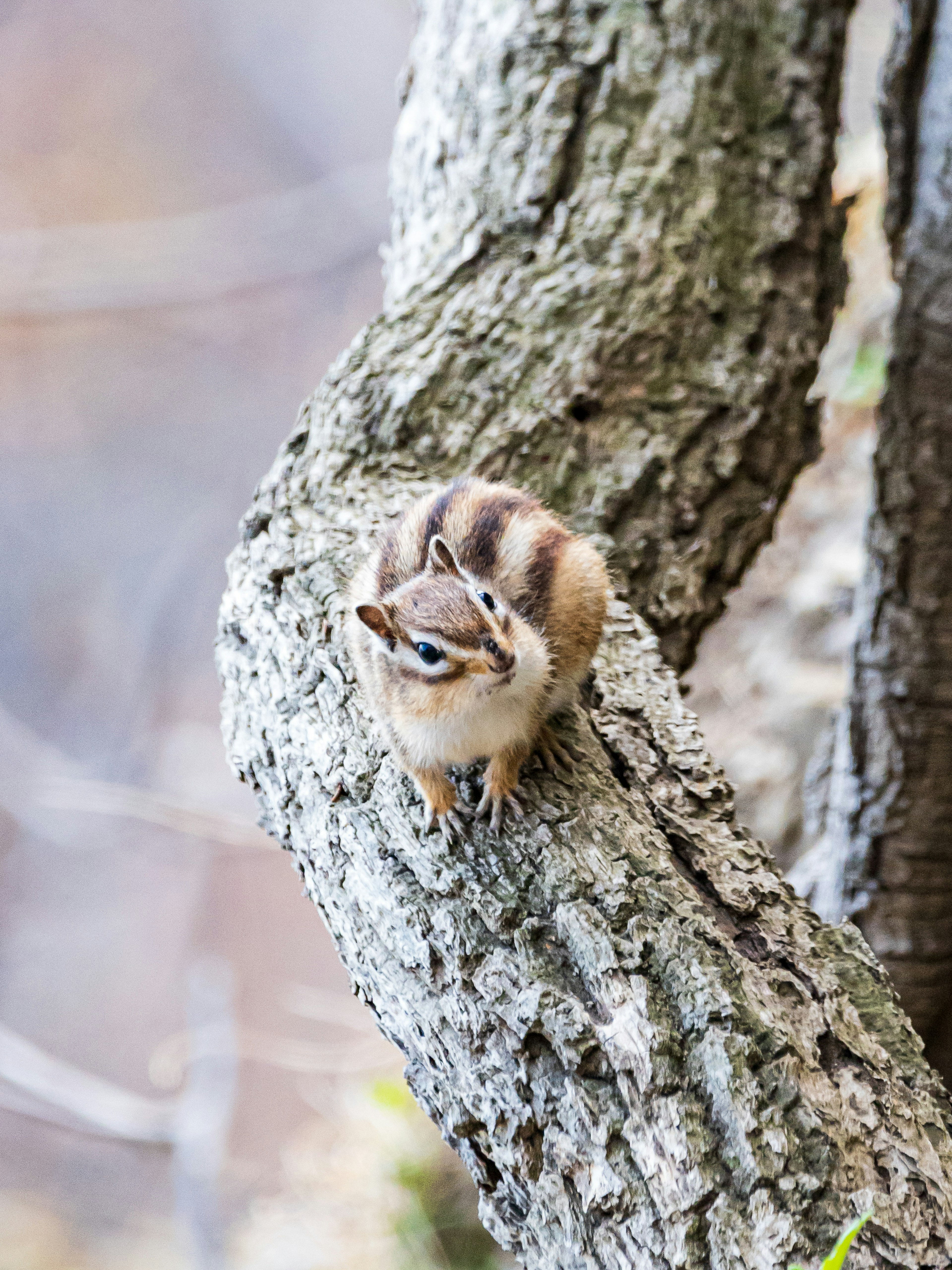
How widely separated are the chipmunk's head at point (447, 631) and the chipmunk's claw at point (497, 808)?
0.18 m

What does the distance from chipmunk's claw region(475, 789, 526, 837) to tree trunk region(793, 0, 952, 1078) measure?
69.6 inches

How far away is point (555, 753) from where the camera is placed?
1.84m

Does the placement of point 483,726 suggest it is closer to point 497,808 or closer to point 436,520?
point 497,808

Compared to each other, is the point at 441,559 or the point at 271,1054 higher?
the point at 441,559

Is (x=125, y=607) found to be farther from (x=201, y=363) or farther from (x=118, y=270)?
(x=118, y=270)

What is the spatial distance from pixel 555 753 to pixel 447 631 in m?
0.34

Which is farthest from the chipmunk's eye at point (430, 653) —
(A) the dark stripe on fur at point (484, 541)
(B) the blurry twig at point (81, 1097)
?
(B) the blurry twig at point (81, 1097)

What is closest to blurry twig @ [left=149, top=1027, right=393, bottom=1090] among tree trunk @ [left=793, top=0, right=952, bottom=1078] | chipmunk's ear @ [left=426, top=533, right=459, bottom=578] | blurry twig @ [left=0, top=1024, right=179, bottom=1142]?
blurry twig @ [left=0, top=1024, right=179, bottom=1142]

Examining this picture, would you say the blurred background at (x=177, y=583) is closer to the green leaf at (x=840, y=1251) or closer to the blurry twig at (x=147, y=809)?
the blurry twig at (x=147, y=809)

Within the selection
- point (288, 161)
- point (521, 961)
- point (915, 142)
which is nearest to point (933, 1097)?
point (521, 961)

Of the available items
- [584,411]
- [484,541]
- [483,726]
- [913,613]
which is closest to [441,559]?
[484,541]

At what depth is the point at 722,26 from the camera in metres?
2.94

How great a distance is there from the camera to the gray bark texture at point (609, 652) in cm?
132

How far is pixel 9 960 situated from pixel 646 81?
4485 mm
